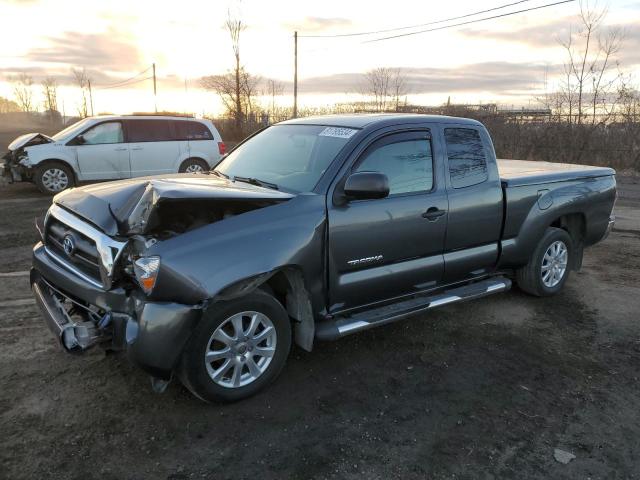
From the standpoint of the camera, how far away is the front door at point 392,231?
371 centimetres

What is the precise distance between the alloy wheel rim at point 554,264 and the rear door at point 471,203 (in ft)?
3.10

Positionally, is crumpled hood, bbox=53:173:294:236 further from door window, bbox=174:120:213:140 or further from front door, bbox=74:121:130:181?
door window, bbox=174:120:213:140

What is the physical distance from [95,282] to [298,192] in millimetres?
1497

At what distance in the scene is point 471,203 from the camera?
4.48 metres

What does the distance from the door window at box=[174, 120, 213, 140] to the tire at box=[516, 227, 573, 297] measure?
920 cm

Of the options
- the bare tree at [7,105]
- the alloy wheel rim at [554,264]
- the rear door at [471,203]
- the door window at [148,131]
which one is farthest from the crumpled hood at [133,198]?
the bare tree at [7,105]

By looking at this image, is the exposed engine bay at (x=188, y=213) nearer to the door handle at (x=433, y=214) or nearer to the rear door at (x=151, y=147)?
the door handle at (x=433, y=214)

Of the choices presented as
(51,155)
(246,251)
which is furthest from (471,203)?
(51,155)

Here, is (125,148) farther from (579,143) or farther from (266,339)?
(579,143)

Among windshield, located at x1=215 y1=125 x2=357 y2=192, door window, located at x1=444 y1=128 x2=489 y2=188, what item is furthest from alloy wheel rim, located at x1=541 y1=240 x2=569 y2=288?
windshield, located at x1=215 y1=125 x2=357 y2=192

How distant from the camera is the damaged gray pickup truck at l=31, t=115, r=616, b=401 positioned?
306cm

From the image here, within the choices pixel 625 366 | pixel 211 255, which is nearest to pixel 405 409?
pixel 211 255

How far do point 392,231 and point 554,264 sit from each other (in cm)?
255

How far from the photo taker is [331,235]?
3604 mm
